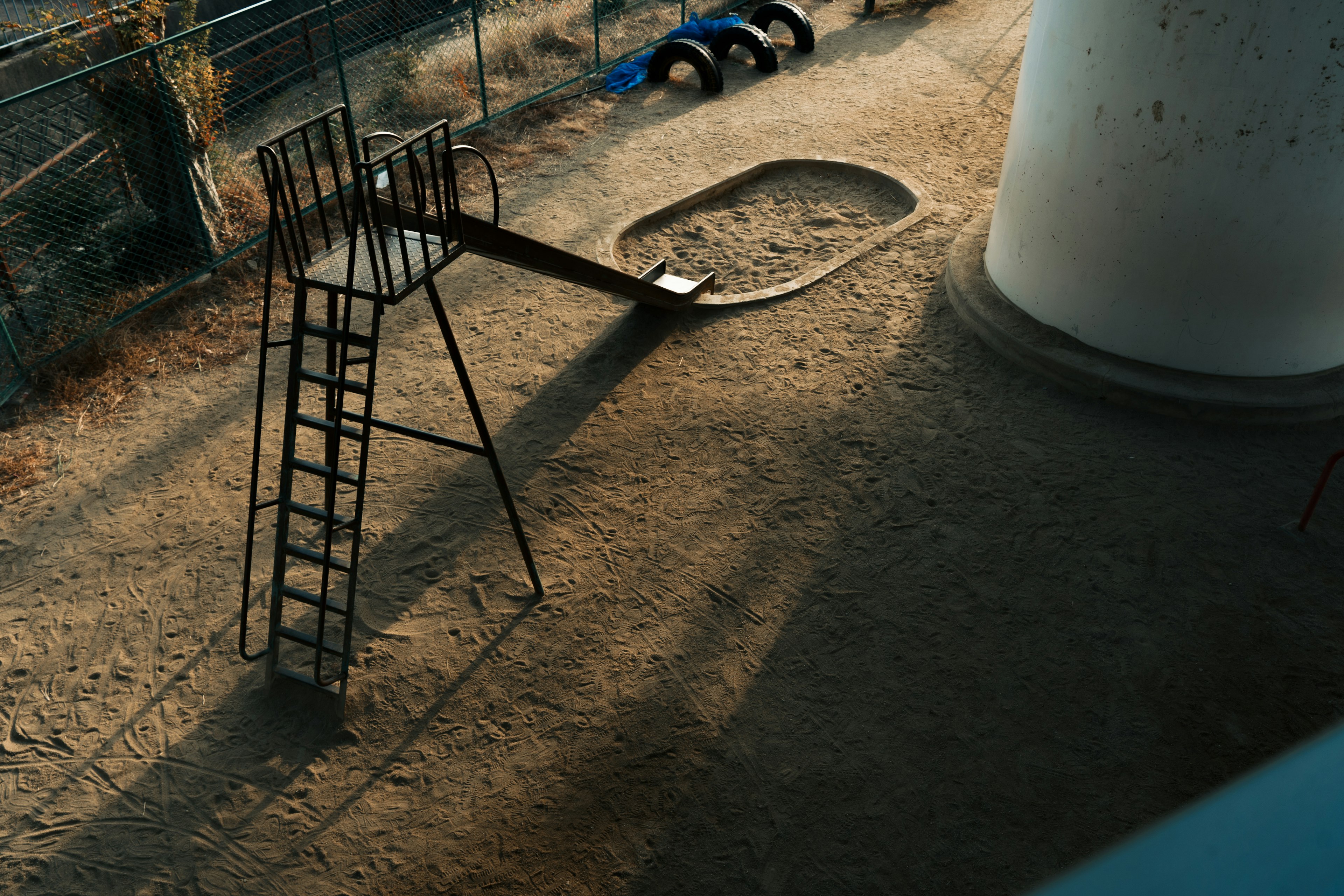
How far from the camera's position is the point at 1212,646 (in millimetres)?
5129

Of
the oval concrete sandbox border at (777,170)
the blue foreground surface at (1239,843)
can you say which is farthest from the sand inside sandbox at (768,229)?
the blue foreground surface at (1239,843)

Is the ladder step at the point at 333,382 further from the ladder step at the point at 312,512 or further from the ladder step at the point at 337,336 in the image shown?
the ladder step at the point at 312,512

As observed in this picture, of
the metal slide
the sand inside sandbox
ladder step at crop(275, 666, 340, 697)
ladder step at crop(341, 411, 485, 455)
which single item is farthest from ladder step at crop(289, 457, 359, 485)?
the sand inside sandbox

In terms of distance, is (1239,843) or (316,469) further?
(316,469)

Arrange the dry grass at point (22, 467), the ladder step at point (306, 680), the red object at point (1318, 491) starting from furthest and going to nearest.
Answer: the dry grass at point (22, 467)
the red object at point (1318, 491)
the ladder step at point (306, 680)

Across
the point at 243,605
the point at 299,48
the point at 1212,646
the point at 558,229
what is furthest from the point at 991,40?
the point at 243,605

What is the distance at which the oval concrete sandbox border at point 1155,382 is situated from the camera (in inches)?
257

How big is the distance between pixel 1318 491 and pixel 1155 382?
140cm

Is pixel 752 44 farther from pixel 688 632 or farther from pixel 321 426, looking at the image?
pixel 321 426

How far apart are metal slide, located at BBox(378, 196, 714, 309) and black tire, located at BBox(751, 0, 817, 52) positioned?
6696mm

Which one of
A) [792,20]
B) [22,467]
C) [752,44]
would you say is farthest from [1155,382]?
[792,20]

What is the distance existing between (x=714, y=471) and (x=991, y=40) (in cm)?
1072

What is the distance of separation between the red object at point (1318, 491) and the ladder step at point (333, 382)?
5.30 metres

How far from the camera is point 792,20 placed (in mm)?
13406
